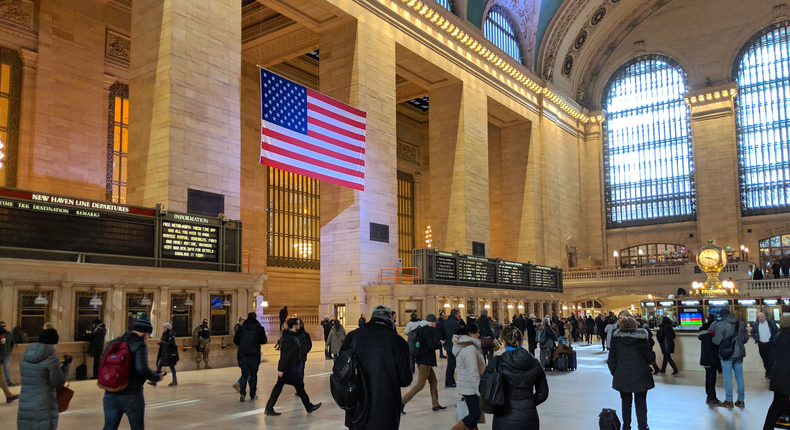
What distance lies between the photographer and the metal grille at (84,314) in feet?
38.2

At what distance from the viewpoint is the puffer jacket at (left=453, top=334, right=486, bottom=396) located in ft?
20.1

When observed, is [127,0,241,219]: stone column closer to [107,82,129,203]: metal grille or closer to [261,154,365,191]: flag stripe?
[261,154,365,191]: flag stripe

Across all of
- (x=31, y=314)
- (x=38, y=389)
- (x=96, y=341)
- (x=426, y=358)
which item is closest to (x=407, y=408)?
(x=426, y=358)

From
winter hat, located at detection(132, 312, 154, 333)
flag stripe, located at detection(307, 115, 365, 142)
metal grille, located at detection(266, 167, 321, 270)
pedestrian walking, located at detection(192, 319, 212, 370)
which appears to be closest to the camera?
winter hat, located at detection(132, 312, 154, 333)

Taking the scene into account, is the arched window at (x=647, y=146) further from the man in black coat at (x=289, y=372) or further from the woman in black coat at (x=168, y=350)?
the man in black coat at (x=289, y=372)

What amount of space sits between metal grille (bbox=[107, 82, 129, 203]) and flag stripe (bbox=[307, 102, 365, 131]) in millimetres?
6867

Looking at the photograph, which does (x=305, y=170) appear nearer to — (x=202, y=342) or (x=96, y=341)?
(x=202, y=342)

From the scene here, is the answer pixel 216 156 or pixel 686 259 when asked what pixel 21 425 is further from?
pixel 686 259

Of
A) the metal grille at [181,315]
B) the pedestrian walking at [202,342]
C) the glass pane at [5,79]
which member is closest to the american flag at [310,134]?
the metal grille at [181,315]

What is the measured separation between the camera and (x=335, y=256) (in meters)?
20.6

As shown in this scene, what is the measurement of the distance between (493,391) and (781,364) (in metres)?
3.51

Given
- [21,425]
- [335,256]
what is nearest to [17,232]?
[21,425]

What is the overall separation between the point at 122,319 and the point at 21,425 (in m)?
7.70

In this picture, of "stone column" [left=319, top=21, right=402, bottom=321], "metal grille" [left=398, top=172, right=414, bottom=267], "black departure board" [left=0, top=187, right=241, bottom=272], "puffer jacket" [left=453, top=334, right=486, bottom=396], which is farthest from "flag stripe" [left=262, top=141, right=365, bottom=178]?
"metal grille" [left=398, top=172, right=414, bottom=267]
